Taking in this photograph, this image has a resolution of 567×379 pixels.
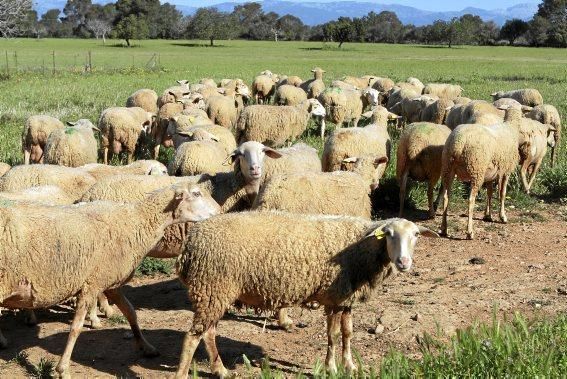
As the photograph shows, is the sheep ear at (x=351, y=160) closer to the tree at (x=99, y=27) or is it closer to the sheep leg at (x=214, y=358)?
the sheep leg at (x=214, y=358)

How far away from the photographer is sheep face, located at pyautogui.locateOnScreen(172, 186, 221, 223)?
7.14m

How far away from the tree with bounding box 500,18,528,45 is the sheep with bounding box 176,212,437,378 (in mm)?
108795

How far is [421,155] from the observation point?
11734mm

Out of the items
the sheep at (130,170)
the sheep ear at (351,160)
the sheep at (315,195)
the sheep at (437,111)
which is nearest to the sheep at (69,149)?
the sheep at (130,170)

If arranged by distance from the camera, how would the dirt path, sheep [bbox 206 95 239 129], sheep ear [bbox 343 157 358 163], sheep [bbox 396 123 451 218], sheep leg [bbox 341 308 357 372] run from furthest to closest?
sheep [bbox 206 95 239 129] < sheep [bbox 396 123 451 218] < sheep ear [bbox 343 157 358 163] < the dirt path < sheep leg [bbox 341 308 357 372]

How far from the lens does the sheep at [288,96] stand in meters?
22.5

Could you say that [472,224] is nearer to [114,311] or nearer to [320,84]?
[114,311]

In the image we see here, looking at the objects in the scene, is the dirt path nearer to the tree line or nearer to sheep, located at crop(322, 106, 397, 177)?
sheep, located at crop(322, 106, 397, 177)

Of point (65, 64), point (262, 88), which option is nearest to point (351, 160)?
point (262, 88)

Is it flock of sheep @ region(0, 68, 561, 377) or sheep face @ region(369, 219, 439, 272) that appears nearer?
sheep face @ region(369, 219, 439, 272)

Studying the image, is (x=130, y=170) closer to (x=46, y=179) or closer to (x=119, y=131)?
(x=46, y=179)

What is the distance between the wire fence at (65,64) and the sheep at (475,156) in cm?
3240

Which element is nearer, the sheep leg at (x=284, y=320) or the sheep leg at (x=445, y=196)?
the sheep leg at (x=284, y=320)

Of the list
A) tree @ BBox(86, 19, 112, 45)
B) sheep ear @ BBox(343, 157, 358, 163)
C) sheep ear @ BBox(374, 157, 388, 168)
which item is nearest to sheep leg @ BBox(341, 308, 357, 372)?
sheep ear @ BBox(343, 157, 358, 163)
